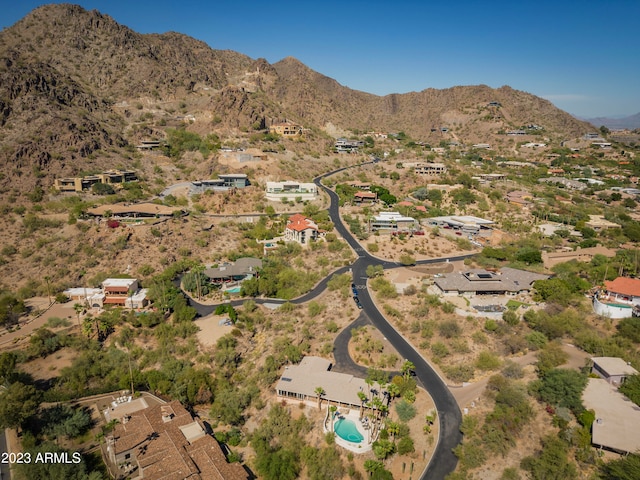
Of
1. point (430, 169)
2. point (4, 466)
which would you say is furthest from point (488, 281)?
point (430, 169)

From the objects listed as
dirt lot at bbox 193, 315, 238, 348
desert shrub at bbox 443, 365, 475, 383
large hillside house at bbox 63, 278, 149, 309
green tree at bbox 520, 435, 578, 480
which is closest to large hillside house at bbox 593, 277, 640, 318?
desert shrub at bbox 443, 365, 475, 383

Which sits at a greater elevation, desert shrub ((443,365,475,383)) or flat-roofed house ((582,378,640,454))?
flat-roofed house ((582,378,640,454))

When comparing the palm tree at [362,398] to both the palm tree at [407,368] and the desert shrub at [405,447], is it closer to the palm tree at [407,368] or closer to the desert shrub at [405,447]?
the desert shrub at [405,447]

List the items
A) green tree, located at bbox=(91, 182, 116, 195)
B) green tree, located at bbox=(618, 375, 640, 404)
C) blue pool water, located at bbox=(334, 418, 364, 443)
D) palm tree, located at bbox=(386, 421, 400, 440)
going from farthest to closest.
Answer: green tree, located at bbox=(91, 182, 116, 195)
green tree, located at bbox=(618, 375, 640, 404)
blue pool water, located at bbox=(334, 418, 364, 443)
palm tree, located at bbox=(386, 421, 400, 440)

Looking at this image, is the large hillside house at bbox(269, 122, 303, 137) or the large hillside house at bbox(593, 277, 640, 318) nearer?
the large hillside house at bbox(593, 277, 640, 318)

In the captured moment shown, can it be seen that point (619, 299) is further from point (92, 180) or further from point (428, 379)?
point (92, 180)

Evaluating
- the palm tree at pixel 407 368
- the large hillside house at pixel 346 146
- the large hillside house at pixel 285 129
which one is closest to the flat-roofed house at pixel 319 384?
the palm tree at pixel 407 368

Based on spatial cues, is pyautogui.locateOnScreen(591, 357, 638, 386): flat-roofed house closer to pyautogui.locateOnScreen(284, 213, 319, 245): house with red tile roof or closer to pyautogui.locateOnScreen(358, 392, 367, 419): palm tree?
pyautogui.locateOnScreen(358, 392, 367, 419): palm tree
